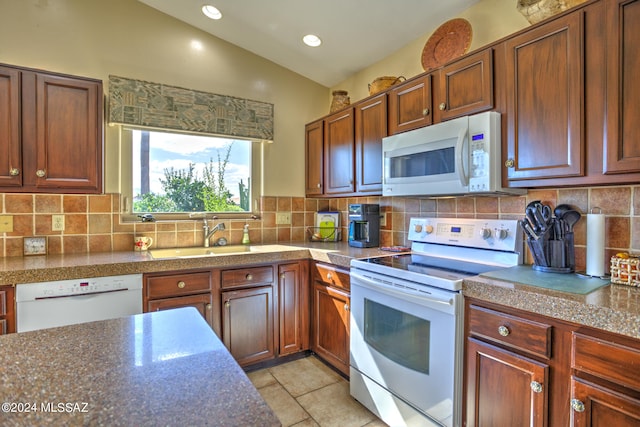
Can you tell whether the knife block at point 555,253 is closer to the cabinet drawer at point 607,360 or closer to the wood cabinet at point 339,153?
the cabinet drawer at point 607,360

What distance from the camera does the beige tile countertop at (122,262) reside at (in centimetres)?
174

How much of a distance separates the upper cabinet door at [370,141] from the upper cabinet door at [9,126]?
83.8 inches

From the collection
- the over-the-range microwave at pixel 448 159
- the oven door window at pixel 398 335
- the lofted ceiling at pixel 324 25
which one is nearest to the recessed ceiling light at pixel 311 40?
the lofted ceiling at pixel 324 25

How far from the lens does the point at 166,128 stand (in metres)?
2.55

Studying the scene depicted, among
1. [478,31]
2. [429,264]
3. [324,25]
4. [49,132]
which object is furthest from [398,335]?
[49,132]

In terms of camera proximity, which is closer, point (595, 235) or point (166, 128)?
point (595, 235)

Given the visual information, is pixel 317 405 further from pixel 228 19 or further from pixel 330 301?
pixel 228 19

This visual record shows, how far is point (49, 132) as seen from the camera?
78.0 inches

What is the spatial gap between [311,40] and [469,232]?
1.91 metres

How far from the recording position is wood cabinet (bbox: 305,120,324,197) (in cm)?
301

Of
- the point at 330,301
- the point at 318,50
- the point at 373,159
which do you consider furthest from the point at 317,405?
the point at 318,50

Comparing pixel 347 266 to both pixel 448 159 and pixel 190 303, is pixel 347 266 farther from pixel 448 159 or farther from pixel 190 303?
pixel 190 303

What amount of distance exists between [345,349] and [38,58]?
2809 millimetres

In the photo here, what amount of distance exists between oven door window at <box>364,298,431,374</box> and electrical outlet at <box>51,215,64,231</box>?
6.90 ft
